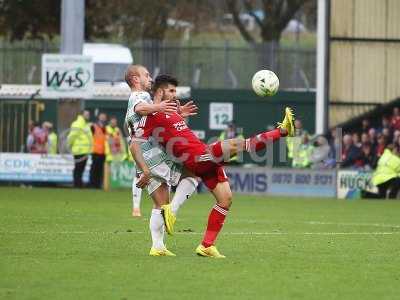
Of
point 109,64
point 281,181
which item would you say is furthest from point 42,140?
point 281,181

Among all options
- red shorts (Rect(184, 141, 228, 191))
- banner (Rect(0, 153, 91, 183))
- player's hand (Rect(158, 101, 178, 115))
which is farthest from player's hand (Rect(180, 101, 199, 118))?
banner (Rect(0, 153, 91, 183))

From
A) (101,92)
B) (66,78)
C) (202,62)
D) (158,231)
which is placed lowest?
(158,231)

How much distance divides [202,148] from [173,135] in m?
0.38

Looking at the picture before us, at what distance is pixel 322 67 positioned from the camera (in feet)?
120

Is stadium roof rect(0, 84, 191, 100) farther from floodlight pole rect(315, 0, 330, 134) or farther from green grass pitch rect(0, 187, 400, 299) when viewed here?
green grass pitch rect(0, 187, 400, 299)

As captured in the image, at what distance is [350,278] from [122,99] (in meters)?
27.5

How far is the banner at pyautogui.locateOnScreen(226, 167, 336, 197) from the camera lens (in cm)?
3231

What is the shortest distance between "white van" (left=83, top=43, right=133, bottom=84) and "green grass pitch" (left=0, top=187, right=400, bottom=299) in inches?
673

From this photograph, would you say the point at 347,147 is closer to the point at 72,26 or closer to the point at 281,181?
the point at 281,181

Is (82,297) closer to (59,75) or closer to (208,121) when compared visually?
(59,75)

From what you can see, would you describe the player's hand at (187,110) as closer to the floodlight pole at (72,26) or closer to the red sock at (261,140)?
the red sock at (261,140)

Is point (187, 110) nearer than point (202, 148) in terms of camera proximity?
No

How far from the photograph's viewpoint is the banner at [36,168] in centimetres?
3416

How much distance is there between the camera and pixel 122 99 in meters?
38.9
